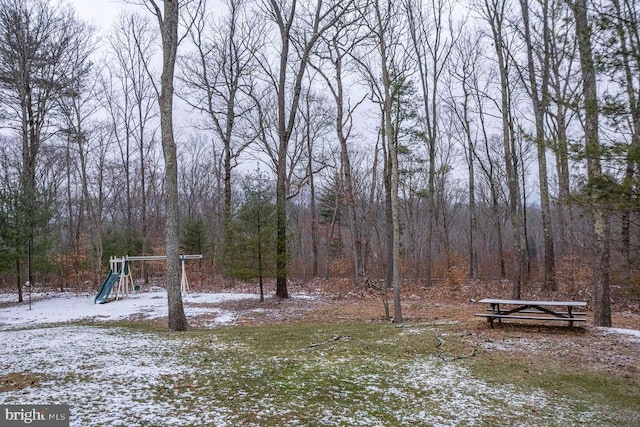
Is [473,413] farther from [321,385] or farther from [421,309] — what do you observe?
[421,309]

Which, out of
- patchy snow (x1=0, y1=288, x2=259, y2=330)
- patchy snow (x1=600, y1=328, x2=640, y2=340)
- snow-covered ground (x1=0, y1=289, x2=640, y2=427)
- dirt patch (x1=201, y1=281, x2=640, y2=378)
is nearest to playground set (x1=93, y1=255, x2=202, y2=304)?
patchy snow (x1=0, y1=288, x2=259, y2=330)

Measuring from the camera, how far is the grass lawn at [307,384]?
151 inches

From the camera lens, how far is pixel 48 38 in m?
18.1

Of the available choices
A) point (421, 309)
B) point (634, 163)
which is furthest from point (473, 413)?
point (421, 309)

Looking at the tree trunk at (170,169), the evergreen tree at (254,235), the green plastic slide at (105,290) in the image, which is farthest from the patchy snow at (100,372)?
the green plastic slide at (105,290)

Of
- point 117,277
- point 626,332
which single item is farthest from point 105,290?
point 626,332

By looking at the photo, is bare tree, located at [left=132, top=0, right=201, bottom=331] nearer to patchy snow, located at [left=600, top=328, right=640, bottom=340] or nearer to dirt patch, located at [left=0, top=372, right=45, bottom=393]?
dirt patch, located at [left=0, top=372, right=45, bottom=393]

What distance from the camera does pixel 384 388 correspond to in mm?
4621

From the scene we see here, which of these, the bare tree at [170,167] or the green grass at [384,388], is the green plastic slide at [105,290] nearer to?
the bare tree at [170,167]

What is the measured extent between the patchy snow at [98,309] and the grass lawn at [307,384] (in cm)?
445

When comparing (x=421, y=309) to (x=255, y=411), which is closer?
(x=255, y=411)

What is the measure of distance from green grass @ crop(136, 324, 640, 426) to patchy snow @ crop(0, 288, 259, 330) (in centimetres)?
489

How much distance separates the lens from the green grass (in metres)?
3.89

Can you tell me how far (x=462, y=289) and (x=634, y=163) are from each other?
1321 centimetres
